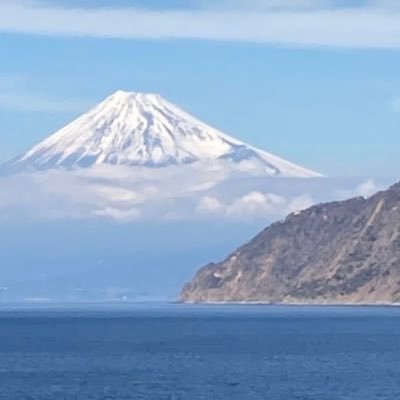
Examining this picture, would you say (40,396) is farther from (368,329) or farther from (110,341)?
(368,329)

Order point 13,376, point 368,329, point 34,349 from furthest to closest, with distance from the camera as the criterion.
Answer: point 368,329 < point 34,349 < point 13,376

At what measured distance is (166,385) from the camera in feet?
342

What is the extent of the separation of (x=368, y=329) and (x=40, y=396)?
296 feet

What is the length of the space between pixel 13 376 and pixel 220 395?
2027 cm

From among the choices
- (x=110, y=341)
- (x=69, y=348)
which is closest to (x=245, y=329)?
(x=110, y=341)

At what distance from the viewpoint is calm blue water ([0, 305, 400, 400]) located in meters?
99.2

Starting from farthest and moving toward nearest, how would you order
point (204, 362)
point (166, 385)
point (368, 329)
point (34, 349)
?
point (368, 329), point (34, 349), point (204, 362), point (166, 385)

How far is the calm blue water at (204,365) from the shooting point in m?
99.2

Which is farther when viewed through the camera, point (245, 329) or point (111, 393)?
point (245, 329)

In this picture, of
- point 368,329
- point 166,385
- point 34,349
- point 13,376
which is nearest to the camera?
point 166,385

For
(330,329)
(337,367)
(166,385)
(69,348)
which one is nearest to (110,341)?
(69,348)

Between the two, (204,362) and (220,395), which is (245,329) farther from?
(220,395)

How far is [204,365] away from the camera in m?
121

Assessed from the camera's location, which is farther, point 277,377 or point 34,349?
point 34,349
